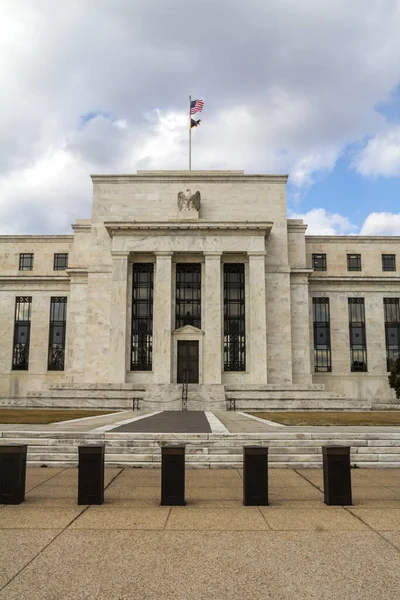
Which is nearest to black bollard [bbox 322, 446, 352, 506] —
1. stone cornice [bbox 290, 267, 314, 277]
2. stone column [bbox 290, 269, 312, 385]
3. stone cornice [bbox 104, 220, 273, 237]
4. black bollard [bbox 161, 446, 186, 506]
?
black bollard [bbox 161, 446, 186, 506]

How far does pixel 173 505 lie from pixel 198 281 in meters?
37.5

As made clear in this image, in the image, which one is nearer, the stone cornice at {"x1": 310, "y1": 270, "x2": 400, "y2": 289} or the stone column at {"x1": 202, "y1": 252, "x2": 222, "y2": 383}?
the stone column at {"x1": 202, "y1": 252, "x2": 222, "y2": 383}

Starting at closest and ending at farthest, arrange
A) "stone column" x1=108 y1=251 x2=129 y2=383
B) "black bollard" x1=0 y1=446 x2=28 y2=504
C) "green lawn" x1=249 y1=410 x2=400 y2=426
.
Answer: "black bollard" x1=0 y1=446 x2=28 y2=504, "green lawn" x1=249 y1=410 x2=400 y2=426, "stone column" x1=108 y1=251 x2=129 y2=383

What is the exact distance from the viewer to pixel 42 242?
173 ft

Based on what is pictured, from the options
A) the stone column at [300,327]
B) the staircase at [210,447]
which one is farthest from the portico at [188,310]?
the staircase at [210,447]

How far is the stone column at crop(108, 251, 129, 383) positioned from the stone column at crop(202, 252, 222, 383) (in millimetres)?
6751

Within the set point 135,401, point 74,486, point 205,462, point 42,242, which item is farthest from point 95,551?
point 42,242

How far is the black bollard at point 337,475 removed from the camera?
32.1 feet

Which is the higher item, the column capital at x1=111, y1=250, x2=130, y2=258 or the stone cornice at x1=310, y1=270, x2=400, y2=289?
the column capital at x1=111, y1=250, x2=130, y2=258

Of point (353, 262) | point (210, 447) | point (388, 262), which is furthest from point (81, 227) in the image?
point (210, 447)

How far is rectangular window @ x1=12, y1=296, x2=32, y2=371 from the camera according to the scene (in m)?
50.0

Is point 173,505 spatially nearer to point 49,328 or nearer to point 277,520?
point 277,520

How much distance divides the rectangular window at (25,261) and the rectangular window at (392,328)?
34.9m

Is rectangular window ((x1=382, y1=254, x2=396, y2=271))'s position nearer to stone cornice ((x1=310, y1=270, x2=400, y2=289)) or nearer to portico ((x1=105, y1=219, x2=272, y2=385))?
stone cornice ((x1=310, y1=270, x2=400, y2=289))
